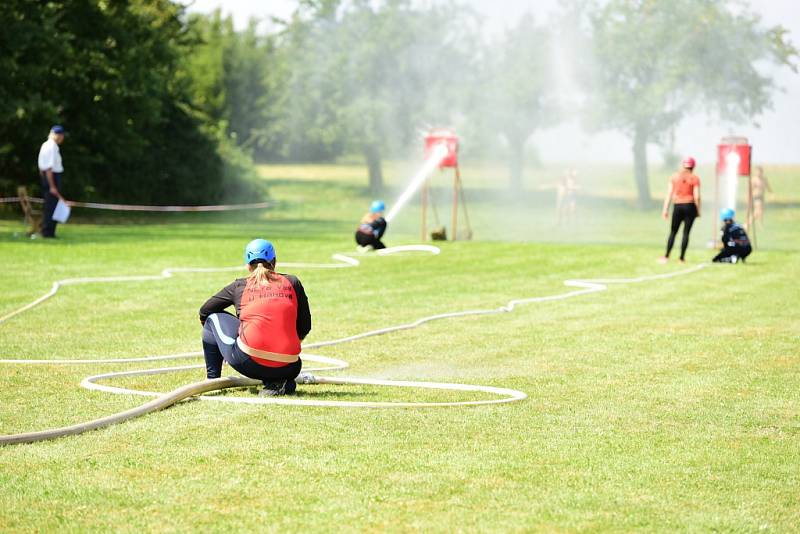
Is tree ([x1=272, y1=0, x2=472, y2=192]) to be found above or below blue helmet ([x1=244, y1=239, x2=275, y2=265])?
above

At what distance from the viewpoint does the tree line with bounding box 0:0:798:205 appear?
140ft

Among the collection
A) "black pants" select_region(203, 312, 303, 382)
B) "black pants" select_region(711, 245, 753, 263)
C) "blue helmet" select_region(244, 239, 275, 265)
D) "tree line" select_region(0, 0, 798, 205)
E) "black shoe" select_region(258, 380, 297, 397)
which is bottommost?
"black pants" select_region(711, 245, 753, 263)

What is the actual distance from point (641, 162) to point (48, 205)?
39309 mm

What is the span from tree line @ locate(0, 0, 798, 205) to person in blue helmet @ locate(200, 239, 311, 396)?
30031mm

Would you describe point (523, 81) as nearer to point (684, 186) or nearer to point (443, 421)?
point (684, 186)

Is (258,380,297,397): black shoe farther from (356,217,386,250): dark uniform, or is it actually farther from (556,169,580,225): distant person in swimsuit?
(556,169,580,225): distant person in swimsuit

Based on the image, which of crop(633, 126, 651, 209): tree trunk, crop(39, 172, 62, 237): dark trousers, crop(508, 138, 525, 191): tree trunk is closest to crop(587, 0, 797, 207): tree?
crop(633, 126, 651, 209): tree trunk

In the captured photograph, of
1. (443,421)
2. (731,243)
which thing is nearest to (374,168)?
(731,243)

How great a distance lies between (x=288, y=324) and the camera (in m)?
8.81

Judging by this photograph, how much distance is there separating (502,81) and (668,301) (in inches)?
1869

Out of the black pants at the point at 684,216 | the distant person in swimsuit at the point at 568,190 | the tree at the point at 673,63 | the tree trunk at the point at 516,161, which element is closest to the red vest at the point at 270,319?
the black pants at the point at 684,216

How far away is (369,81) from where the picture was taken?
6556 centimetres

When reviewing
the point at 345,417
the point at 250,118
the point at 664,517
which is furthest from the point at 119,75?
the point at 250,118

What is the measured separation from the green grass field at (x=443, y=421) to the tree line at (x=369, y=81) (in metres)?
24.6
